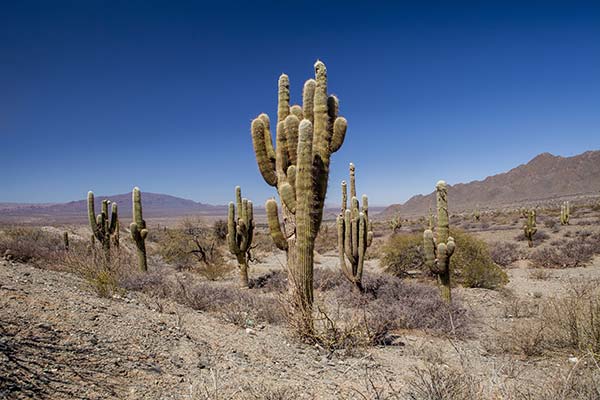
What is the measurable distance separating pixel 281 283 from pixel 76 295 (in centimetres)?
640

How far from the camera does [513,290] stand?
11.4 meters

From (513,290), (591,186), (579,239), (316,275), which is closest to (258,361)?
(316,275)

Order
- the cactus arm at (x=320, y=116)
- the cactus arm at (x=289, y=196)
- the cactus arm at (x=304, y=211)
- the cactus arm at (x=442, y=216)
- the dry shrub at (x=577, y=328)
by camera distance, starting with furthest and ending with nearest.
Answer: the cactus arm at (x=442, y=216), the cactus arm at (x=320, y=116), the cactus arm at (x=289, y=196), the cactus arm at (x=304, y=211), the dry shrub at (x=577, y=328)

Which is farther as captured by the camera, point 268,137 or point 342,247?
point 342,247

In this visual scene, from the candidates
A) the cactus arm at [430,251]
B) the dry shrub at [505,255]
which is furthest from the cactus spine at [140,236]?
the dry shrub at [505,255]

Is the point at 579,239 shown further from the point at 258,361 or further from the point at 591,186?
the point at 591,186

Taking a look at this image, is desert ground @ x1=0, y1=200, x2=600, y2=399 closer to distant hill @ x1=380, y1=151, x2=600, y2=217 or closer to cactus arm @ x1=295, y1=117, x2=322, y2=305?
cactus arm @ x1=295, y1=117, x2=322, y2=305

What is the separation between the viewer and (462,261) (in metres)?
12.5

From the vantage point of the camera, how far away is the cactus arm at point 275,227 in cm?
627

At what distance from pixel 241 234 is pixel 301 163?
765cm

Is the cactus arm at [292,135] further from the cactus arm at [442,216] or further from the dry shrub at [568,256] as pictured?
the dry shrub at [568,256]

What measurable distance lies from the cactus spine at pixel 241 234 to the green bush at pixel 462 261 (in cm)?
554

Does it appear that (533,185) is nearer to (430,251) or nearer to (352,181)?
(352,181)

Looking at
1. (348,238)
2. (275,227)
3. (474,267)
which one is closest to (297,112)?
(275,227)
